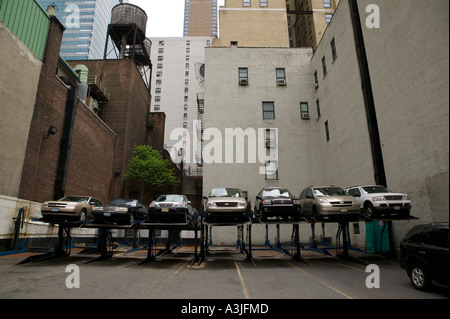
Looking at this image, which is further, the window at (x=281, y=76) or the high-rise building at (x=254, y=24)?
the high-rise building at (x=254, y=24)

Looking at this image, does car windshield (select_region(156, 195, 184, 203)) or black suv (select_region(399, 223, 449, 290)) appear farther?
car windshield (select_region(156, 195, 184, 203))

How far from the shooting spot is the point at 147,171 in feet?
106

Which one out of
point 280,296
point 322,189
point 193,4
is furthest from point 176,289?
point 193,4

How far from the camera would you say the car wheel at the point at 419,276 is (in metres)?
7.01

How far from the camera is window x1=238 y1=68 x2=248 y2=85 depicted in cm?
2806

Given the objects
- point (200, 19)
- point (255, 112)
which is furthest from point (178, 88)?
point (200, 19)

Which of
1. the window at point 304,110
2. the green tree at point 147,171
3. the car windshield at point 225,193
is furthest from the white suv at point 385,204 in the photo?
the green tree at point 147,171

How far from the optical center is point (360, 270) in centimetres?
1061

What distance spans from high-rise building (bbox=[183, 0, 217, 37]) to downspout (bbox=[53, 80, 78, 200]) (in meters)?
125

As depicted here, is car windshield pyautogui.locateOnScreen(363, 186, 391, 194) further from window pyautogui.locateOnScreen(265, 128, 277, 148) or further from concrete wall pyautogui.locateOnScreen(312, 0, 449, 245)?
window pyautogui.locateOnScreen(265, 128, 277, 148)

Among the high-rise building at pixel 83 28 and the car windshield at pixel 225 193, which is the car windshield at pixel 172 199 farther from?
the high-rise building at pixel 83 28

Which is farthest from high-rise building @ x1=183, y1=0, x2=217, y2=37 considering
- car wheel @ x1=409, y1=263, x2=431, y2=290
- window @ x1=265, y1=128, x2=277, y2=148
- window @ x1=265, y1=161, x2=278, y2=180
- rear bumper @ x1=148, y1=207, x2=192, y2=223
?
car wheel @ x1=409, y1=263, x2=431, y2=290

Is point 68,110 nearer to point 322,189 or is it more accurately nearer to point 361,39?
point 322,189

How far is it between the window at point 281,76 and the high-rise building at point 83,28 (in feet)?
289
